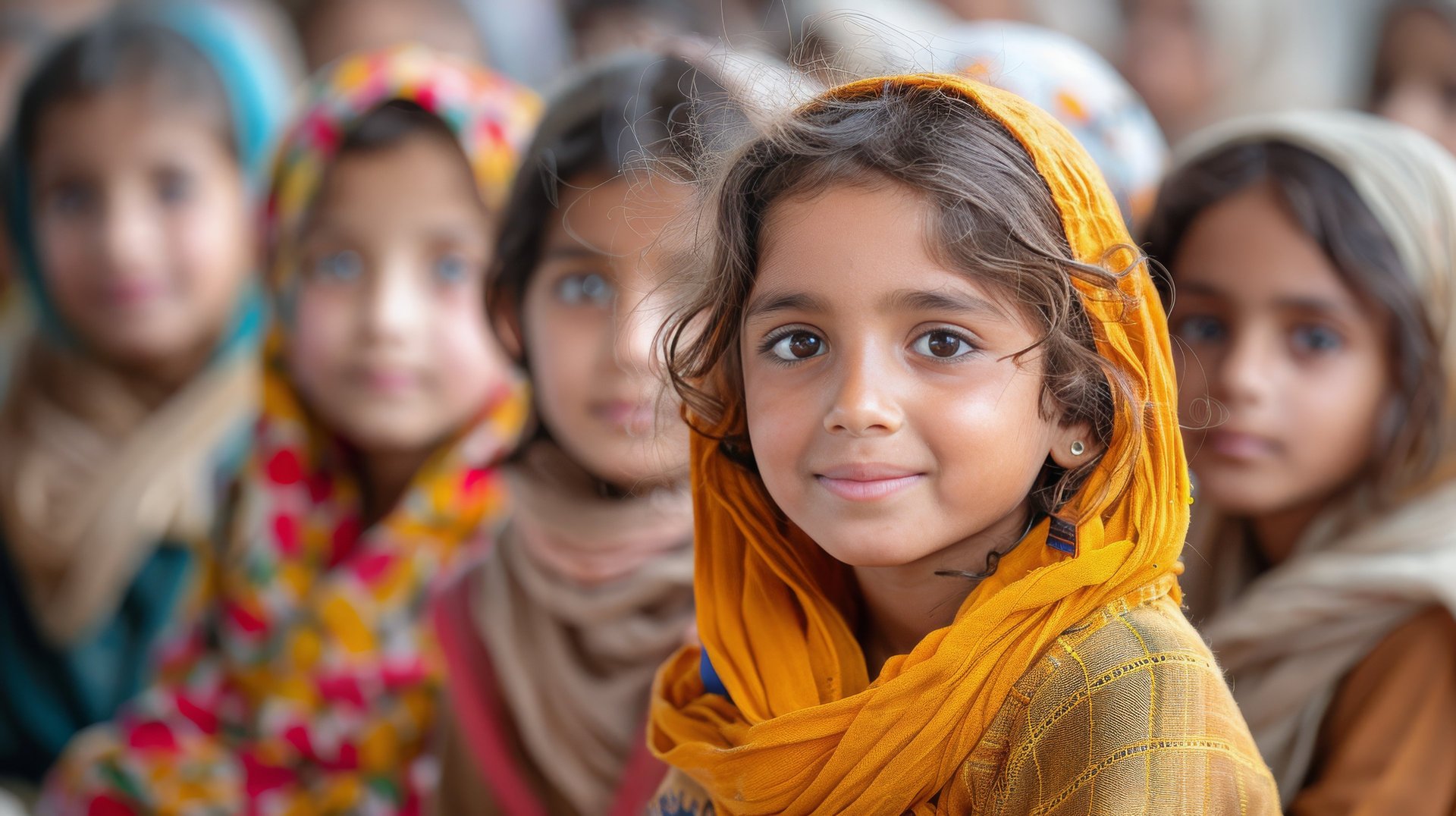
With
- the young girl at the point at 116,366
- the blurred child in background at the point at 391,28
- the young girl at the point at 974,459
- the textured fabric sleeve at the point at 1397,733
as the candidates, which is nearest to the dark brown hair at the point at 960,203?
the young girl at the point at 974,459

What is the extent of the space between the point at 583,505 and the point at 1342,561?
0.88 m

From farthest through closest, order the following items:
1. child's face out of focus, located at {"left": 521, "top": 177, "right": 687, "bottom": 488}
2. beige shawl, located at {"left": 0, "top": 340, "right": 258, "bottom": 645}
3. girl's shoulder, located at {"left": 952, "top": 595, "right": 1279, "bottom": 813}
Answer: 1. beige shawl, located at {"left": 0, "top": 340, "right": 258, "bottom": 645}
2. child's face out of focus, located at {"left": 521, "top": 177, "right": 687, "bottom": 488}
3. girl's shoulder, located at {"left": 952, "top": 595, "right": 1279, "bottom": 813}

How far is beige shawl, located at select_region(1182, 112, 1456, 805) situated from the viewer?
132cm

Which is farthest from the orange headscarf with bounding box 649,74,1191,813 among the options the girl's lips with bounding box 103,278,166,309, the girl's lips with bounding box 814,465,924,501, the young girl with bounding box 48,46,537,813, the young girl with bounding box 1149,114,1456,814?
the girl's lips with bounding box 103,278,166,309

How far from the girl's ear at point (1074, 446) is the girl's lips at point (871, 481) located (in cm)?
13

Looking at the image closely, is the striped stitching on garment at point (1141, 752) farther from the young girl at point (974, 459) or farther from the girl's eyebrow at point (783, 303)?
the girl's eyebrow at point (783, 303)

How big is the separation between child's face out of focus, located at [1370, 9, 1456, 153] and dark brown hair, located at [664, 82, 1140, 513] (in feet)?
6.68

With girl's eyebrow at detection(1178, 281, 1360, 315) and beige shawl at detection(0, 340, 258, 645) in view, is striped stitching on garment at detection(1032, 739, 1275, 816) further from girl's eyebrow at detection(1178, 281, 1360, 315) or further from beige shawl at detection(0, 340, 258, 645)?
beige shawl at detection(0, 340, 258, 645)

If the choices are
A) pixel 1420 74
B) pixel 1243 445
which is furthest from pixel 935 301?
pixel 1420 74

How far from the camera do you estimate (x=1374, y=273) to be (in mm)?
1382

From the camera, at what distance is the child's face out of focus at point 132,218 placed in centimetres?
221

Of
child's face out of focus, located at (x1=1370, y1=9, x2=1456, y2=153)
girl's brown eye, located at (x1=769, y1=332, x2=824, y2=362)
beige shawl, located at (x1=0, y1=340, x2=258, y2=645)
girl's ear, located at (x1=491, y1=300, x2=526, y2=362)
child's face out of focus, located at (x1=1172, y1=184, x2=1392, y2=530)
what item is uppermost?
girl's brown eye, located at (x1=769, y1=332, x2=824, y2=362)

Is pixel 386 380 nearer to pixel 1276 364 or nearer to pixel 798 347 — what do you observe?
pixel 798 347

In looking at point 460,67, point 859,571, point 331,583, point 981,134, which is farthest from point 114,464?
point 981,134
